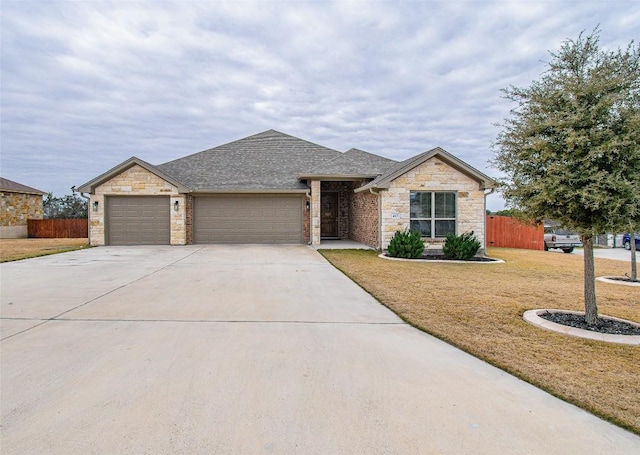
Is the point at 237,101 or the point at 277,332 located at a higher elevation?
the point at 237,101

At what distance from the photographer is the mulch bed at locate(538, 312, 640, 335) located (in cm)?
477

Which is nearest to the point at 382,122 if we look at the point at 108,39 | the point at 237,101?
the point at 237,101

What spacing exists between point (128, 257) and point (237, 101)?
1406 cm

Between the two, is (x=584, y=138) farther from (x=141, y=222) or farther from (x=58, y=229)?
(x=58, y=229)

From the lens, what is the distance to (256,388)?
10.2 feet

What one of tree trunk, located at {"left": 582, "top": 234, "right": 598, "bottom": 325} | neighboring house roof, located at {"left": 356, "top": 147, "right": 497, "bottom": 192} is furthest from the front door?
tree trunk, located at {"left": 582, "top": 234, "right": 598, "bottom": 325}

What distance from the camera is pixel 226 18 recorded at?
12.6 meters

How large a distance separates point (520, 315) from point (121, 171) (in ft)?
53.9

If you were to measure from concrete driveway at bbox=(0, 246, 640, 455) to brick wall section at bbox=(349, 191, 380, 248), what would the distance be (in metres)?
9.27

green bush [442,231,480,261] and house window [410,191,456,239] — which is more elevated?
house window [410,191,456,239]

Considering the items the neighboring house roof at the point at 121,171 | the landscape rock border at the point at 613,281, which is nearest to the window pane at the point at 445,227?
the landscape rock border at the point at 613,281

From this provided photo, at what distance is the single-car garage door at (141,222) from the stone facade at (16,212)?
12001 millimetres

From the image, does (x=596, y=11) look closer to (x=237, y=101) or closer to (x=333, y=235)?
(x=333, y=235)

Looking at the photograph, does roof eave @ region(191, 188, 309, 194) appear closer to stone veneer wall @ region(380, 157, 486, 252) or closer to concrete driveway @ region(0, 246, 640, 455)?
stone veneer wall @ region(380, 157, 486, 252)
